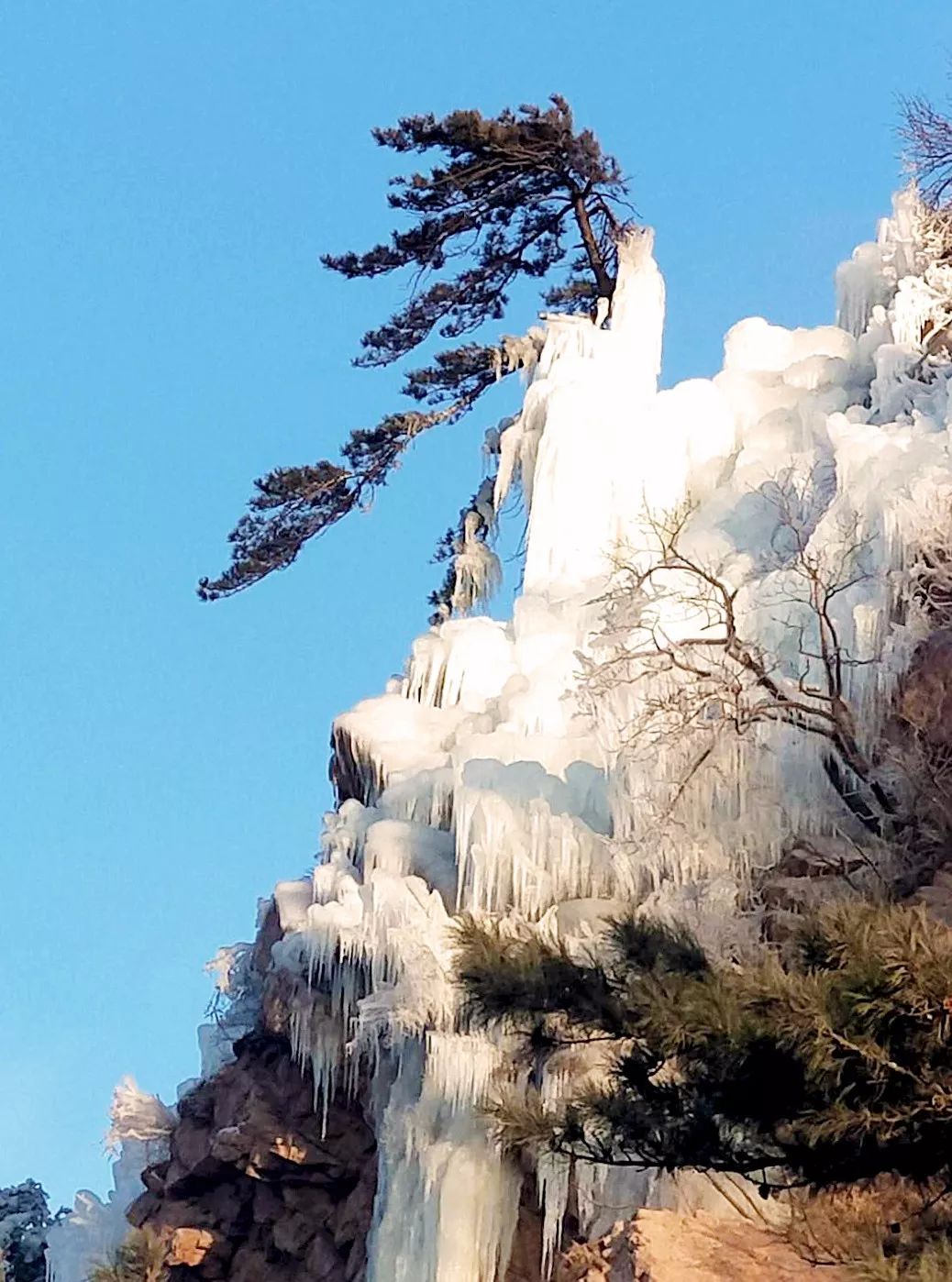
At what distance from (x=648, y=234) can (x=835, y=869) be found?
10.4 metres

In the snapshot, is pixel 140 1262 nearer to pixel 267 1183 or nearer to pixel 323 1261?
pixel 267 1183

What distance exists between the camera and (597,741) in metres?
14.2

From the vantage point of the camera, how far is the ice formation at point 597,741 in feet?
41.7

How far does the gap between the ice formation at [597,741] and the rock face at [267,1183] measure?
50 centimetres

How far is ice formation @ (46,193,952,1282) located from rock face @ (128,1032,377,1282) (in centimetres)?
50

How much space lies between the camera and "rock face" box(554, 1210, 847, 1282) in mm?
9016

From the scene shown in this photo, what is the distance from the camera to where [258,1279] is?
15.6 m

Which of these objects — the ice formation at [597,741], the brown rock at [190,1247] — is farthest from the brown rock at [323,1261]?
the ice formation at [597,741]

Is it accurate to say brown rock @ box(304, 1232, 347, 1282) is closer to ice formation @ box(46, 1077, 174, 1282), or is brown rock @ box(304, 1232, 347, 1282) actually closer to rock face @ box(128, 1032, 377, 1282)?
rock face @ box(128, 1032, 377, 1282)

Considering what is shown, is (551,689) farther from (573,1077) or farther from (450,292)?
(450,292)

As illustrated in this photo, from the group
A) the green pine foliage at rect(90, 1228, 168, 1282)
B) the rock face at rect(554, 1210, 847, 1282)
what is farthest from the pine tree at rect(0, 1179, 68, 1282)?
the rock face at rect(554, 1210, 847, 1282)

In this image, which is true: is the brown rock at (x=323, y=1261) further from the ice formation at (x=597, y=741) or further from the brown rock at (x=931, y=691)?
the brown rock at (x=931, y=691)

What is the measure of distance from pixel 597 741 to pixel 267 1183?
4536 mm

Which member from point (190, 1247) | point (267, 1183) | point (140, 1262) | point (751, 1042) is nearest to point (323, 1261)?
point (267, 1183)
